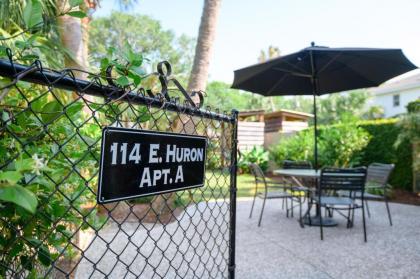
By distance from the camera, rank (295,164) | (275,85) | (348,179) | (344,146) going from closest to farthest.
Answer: (348,179) → (275,85) → (295,164) → (344,146)

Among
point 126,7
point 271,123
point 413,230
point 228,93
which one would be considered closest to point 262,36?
point 228,93

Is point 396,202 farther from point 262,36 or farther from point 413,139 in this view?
point 262,36

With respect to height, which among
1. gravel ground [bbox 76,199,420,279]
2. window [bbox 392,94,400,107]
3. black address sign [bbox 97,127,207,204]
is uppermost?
window [bbox 392,94,400,107]

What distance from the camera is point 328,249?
303 cm

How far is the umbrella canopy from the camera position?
351 centimetres

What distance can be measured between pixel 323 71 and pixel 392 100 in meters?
21.4

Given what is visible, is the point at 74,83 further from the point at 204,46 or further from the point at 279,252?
the point at 204,46

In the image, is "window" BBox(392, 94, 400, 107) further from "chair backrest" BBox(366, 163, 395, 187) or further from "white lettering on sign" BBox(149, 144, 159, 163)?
"white lettering on sign" BBox(149, 144, 159, 163)

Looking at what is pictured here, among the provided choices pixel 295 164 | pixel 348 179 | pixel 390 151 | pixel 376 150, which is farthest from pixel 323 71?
pixel 376 150

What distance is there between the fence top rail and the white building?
22240mm

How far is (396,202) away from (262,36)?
24.2 metres

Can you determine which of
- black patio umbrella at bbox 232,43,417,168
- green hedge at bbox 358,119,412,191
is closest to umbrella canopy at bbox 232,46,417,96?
black patio umbrella at bbox 232,43,417,168

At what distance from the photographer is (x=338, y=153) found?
7188 mm

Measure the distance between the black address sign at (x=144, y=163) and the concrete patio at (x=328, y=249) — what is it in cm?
167
